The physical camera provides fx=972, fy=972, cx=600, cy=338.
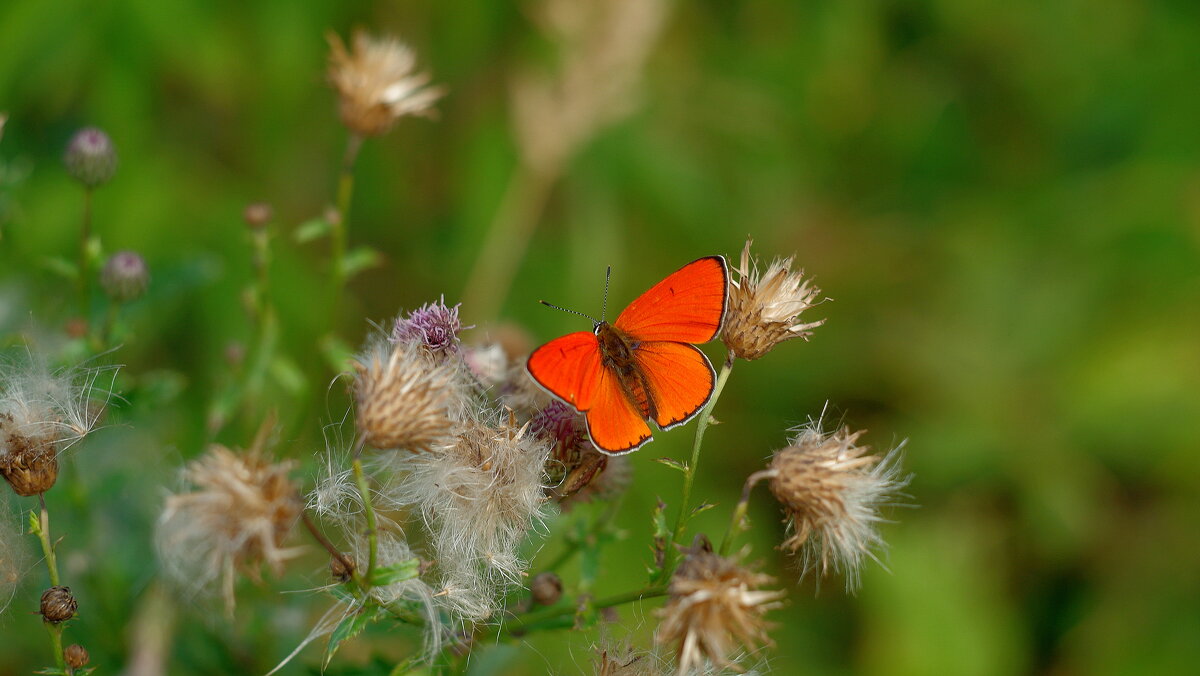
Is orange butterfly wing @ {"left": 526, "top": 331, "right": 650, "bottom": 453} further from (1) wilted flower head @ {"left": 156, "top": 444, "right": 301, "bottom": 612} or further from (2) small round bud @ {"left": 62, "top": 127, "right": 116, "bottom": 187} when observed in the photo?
(2) small round bud @ {"left": 62, "top": 127, "right": 116, "bottom": 187}

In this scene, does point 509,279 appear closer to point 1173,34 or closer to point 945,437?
point 945,437

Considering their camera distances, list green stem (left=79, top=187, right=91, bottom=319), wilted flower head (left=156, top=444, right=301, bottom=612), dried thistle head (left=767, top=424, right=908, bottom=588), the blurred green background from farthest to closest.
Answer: the blurred green background, green stem (left=79, top=187, right=91, bottom=319), dried thistle head (left=767, top=424, right=908, bottom=588), wilted flower head (left=156, top=444, right=301, bottom=612)

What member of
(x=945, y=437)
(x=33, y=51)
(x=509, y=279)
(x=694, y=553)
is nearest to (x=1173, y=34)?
(x=945, y=437)

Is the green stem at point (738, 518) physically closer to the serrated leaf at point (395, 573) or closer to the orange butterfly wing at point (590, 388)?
the orange butterfly wing at point (590, 388)

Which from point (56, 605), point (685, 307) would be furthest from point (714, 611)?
point (56, 605)

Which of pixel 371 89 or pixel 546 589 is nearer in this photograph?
pixel 546 589

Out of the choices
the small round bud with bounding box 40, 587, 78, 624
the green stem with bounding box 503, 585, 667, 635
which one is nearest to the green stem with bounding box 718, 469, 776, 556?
the green stem with bounding box 503, 585, 667, 635

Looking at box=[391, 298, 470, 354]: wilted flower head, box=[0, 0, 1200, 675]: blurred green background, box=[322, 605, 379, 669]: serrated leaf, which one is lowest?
box=[322, 605, 379, 669]: serrated leaf

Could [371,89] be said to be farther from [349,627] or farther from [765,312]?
[349,627]
